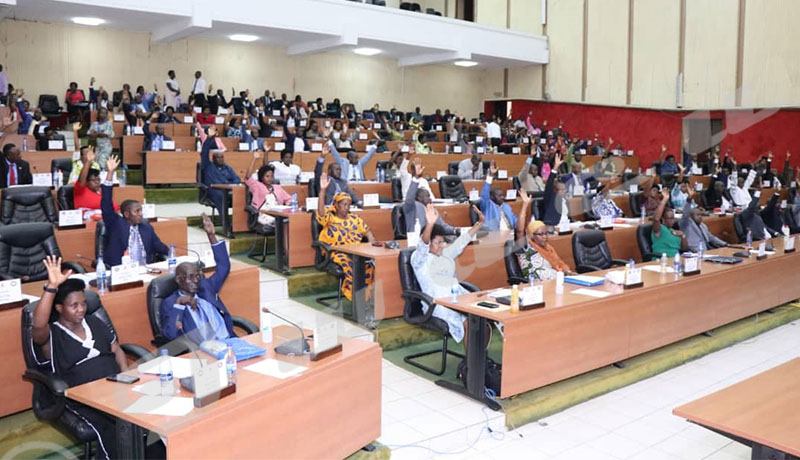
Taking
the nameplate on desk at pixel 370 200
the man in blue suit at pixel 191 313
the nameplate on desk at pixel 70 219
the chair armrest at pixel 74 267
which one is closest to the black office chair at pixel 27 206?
the nameplate on desk at pixel 70 219

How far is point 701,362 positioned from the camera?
581 centimetres

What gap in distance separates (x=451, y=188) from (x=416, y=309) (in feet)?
15.0

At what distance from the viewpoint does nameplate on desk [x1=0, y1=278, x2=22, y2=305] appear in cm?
386

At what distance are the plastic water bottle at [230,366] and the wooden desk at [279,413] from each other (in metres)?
0.04

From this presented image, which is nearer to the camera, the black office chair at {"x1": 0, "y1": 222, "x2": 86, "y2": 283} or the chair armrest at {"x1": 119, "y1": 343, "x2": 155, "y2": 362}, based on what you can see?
the chair armrest at {"x1": 119, "y1": 343, "x2": 155, "y2": 362}

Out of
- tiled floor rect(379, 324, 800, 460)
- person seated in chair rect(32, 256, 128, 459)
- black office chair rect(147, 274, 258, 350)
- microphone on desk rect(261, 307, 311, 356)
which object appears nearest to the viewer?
person seated in chair rect(32, 256, 128, 459)

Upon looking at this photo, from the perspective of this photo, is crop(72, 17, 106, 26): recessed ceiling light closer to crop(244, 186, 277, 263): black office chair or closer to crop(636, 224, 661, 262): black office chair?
crop(244, 186, 277, 263): black office chair

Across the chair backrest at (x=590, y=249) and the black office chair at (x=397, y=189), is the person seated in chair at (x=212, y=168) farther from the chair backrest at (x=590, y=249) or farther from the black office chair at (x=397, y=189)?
the chair backrest at (x=590, y=249)

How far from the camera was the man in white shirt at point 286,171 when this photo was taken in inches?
361

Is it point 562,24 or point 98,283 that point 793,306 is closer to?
point 98,283

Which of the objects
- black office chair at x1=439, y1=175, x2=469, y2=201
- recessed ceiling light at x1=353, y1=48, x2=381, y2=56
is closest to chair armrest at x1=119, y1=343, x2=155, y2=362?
black office chair at x1=439, y1=175, x2=469, y2=201

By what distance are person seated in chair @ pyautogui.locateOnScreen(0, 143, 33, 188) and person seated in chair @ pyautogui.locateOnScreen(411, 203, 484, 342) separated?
4842mm

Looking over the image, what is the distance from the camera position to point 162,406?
9.22 ft

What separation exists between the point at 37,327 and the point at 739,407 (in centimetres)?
334
